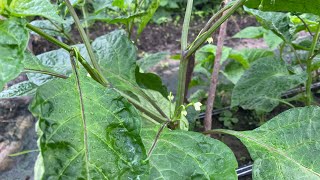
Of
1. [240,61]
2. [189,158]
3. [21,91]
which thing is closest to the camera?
[189,158]

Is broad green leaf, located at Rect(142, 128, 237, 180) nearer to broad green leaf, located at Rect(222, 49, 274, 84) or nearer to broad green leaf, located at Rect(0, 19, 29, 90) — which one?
broad green leaf, located at Rect(0, 19, 29, 90)

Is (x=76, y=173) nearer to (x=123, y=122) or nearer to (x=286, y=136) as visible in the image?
(x=123, y=122)

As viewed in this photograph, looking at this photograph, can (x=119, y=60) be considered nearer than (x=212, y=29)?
No

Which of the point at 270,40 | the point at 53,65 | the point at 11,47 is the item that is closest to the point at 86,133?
the point at 11,47

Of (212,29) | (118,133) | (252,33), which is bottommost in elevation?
(252,33)

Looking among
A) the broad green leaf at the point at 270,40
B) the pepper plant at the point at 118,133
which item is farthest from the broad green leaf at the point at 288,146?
the broad green leaf at the point at 270,40

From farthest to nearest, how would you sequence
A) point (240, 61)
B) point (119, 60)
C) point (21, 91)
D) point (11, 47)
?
1. point (240, 61)
2. point (119, 60)
3. point (21, 91)
4. point (11, 47)

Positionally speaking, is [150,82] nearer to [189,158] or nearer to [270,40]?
[189,158]
